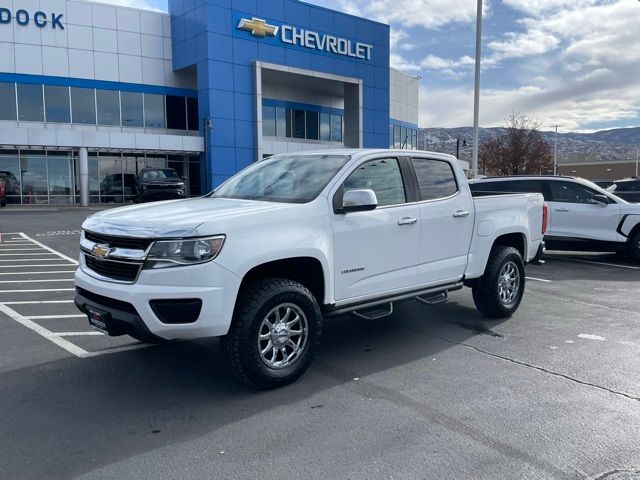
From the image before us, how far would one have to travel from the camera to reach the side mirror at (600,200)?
11.7 meters

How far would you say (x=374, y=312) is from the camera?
17.1 ft

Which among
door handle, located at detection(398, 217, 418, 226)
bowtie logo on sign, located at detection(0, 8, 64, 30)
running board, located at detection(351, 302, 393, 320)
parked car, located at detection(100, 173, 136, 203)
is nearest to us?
running board, located at detection(351, 302, 393, 320)

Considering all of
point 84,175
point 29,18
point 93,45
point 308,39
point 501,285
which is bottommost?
point 501,285

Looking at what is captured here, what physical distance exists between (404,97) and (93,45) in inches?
1130

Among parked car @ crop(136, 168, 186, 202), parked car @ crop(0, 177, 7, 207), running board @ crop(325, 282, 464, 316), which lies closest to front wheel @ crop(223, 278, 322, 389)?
running board @ crop(325, 282, 464, 316)

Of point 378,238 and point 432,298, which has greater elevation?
point 378,238

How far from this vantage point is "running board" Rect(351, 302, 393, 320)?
16.8 feet

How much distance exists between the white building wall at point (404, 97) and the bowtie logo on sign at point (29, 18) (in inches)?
1069

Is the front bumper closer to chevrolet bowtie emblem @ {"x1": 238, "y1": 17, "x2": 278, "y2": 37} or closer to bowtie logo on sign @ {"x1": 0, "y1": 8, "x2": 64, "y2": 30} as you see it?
chevrolet bowtie emblem @ {"x1": 238, "y1": 17, "x2": 278, "y2": 37}

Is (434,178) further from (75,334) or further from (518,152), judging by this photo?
(518,152)

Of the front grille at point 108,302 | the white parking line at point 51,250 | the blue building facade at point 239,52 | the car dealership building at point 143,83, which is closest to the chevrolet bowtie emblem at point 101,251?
the front grille at point 108,302

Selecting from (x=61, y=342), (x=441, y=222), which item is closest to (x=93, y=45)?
(x=61, y=342)

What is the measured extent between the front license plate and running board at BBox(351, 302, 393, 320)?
6.96 ft

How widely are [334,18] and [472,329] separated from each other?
3420 centimetres
